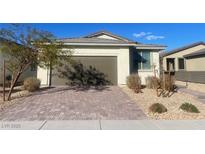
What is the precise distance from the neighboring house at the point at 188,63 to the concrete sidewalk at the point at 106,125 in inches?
350

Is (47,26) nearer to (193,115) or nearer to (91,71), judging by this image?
(91,71)

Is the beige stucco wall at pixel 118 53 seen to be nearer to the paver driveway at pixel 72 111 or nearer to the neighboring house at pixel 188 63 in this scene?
the neighboring house at pixel 188 63

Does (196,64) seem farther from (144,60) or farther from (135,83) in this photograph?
(135,83)

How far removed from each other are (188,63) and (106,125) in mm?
18345

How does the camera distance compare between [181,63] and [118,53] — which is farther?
[181,63]

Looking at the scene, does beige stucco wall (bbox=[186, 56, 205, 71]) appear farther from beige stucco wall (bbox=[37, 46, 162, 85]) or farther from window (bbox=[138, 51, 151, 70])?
beige stucco wall (bbox=[37, 46, 162, 85])

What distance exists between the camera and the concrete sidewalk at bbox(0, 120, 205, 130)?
15.4ft

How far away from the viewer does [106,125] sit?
491cm

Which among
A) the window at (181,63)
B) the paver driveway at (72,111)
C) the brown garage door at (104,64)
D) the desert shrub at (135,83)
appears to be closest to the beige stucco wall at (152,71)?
the brown garage door at (104,64)

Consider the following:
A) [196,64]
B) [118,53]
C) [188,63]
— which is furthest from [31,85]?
[188,63]

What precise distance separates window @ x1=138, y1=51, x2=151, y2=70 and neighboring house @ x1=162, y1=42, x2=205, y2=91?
6.50ft

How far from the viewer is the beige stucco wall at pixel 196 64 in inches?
656
